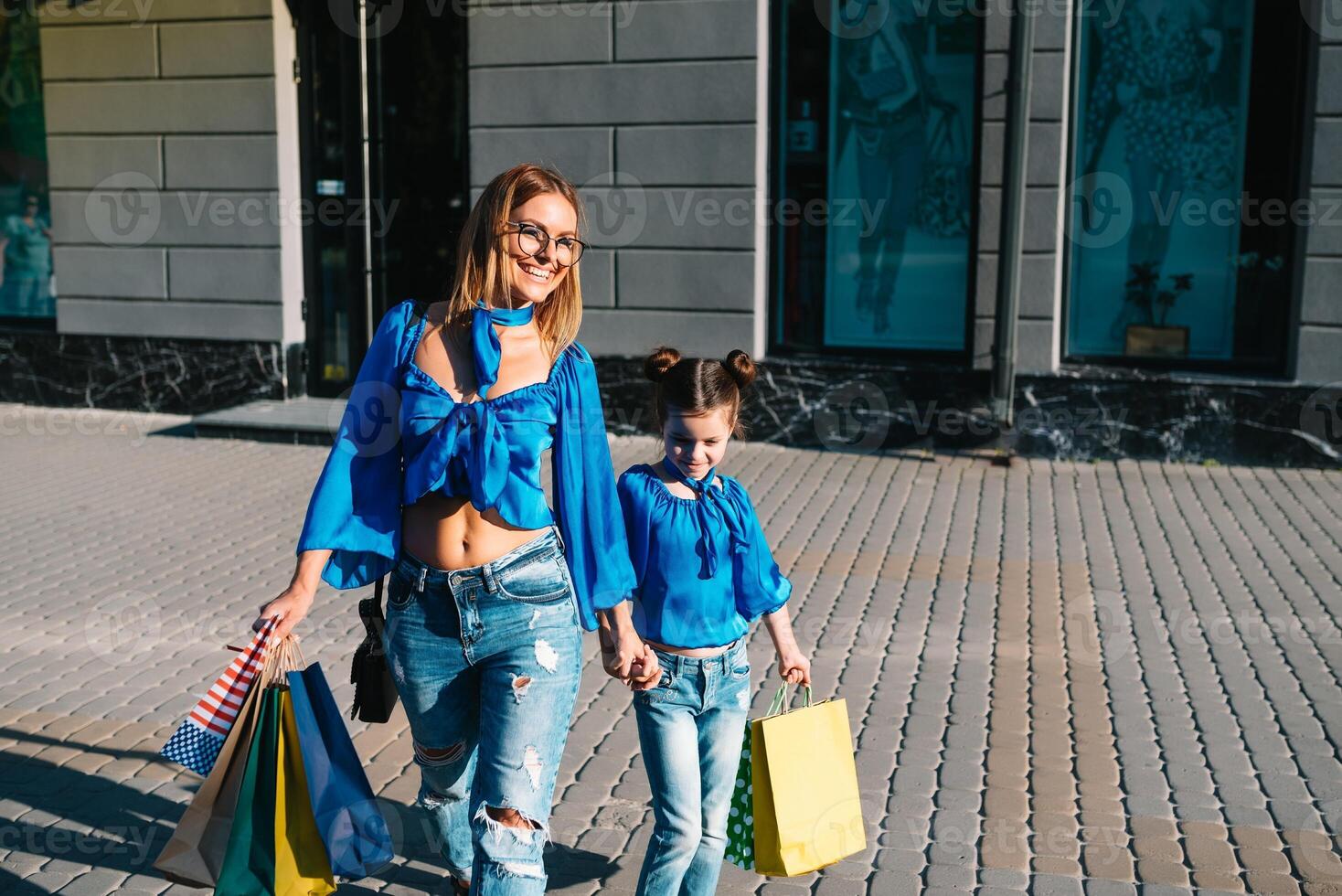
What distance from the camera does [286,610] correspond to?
2.79 meters

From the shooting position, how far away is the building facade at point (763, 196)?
9.69 metres

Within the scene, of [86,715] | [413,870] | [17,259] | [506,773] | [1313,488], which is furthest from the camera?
[17,259]

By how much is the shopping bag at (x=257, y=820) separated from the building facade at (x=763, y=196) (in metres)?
7.71

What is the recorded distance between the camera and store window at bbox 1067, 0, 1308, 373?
9688 millimetres

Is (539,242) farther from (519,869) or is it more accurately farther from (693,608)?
(519,869)

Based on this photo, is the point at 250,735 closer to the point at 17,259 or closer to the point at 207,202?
the point at 207,202

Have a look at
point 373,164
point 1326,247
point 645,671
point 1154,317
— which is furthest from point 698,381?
point 373,164

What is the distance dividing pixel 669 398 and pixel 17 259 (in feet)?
36.3

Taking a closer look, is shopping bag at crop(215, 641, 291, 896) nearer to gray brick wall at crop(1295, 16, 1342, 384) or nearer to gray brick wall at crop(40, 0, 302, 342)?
gray brick wall at crop(1295, 16, 1342, 384)

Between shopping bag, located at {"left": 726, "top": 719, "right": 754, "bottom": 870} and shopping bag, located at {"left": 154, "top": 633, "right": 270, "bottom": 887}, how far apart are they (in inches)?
42.6

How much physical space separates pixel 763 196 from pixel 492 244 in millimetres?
7652

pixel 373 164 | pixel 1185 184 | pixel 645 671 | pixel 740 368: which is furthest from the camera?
pixel 373 164

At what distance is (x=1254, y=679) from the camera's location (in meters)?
5.38

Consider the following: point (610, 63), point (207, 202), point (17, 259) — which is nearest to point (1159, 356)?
point (610, 63)
